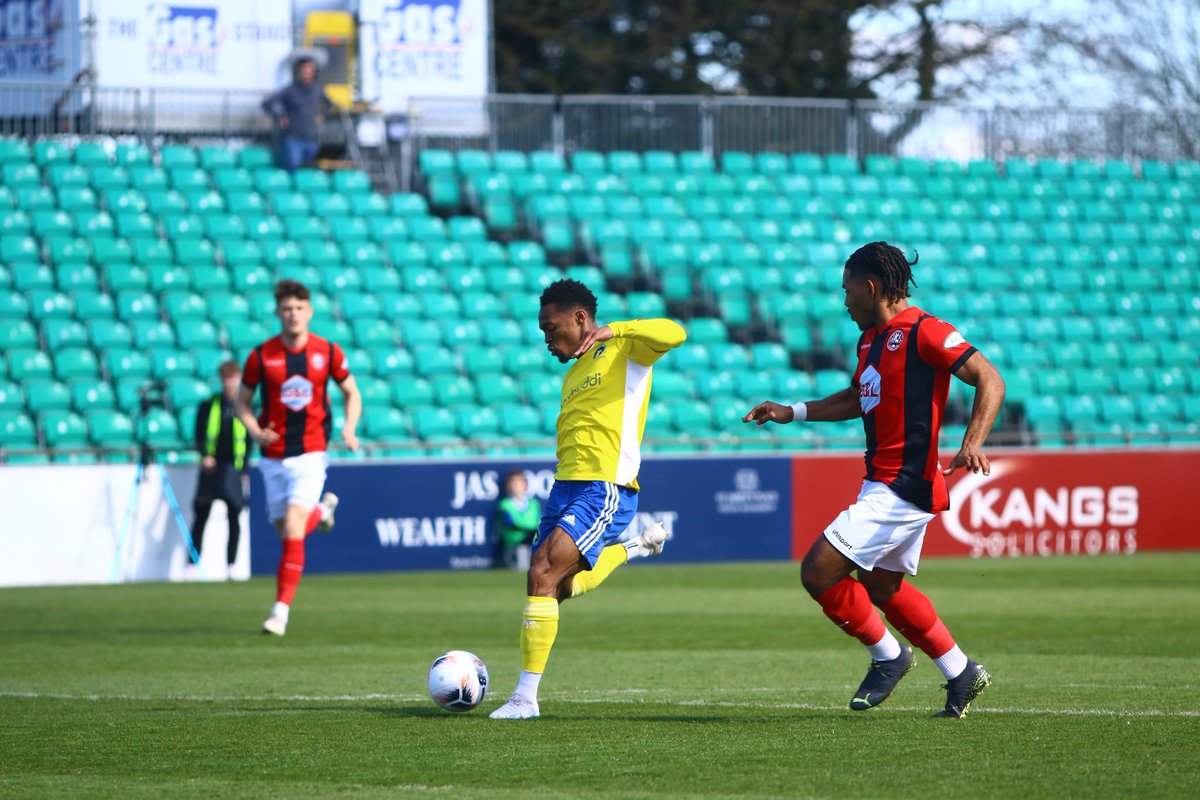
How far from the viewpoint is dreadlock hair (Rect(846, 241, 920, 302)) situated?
300 inches

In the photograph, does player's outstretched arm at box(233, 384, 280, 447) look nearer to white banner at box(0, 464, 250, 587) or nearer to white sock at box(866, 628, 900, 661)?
white sock at box(866, 628, 900, 661)

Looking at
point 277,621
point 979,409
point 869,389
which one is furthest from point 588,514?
point 277,621

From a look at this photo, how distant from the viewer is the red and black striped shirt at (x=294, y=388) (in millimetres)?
12359

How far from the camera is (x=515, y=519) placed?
19016 mm

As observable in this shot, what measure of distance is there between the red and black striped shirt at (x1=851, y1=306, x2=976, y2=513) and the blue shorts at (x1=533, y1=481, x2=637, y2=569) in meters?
1.20

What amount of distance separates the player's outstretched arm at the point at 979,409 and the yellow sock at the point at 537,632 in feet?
6.15

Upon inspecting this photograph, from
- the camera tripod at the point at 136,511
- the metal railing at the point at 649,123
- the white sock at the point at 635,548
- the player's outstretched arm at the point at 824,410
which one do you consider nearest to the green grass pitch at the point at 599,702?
the white sock at the point at 635,548

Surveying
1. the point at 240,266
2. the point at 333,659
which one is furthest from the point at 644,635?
the point at 240,266

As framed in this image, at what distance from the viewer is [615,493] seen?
8.10m

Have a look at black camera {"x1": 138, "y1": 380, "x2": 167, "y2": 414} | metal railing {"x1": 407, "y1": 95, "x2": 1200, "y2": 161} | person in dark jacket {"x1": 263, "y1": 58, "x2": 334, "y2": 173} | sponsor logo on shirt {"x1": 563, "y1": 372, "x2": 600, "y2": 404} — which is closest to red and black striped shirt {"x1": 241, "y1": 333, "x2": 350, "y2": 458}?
sponsor logo on shirt {"x1": 563, "y1": 372, "x2": 600, "y2": 404}

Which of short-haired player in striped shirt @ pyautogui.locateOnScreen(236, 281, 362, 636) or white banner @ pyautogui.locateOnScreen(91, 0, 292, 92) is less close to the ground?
white banner @ pyautogui.locateOnScreen(91, 0, 292, 92)

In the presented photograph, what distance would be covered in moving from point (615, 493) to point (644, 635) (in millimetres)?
4405

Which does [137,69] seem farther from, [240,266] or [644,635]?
[644,635]

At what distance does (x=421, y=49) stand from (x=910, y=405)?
73.5 feet
